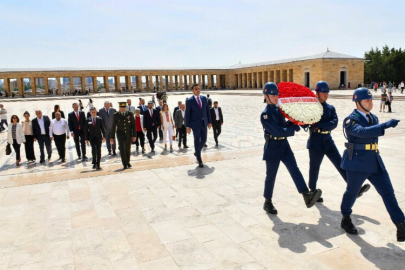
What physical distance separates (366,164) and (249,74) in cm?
6733

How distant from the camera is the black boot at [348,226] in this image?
3977mm

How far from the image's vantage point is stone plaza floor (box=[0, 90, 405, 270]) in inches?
140

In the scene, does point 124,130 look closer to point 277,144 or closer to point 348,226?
point 277,144

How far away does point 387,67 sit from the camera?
55562mm

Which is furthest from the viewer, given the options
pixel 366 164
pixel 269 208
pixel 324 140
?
pixel 324 140

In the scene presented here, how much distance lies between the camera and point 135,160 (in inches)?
358

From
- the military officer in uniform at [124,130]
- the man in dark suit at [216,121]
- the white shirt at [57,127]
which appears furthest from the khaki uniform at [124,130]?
the man in dark suit at [216,121]

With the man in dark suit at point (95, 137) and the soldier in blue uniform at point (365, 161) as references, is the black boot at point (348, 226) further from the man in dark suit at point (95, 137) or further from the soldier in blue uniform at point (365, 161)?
the man in dark suit at point (95, 137)

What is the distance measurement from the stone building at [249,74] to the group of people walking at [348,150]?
46.2 m

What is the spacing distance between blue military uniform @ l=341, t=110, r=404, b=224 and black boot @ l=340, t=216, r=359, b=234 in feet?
0.84

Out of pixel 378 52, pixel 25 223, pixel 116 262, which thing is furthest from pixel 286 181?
pixel 378 52

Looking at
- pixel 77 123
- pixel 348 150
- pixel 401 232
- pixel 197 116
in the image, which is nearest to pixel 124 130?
pixel 197 116

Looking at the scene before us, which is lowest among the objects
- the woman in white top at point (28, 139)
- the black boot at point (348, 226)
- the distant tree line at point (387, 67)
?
the black boot at point (348, 226)

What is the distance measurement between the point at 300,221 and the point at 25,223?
3771 mm
